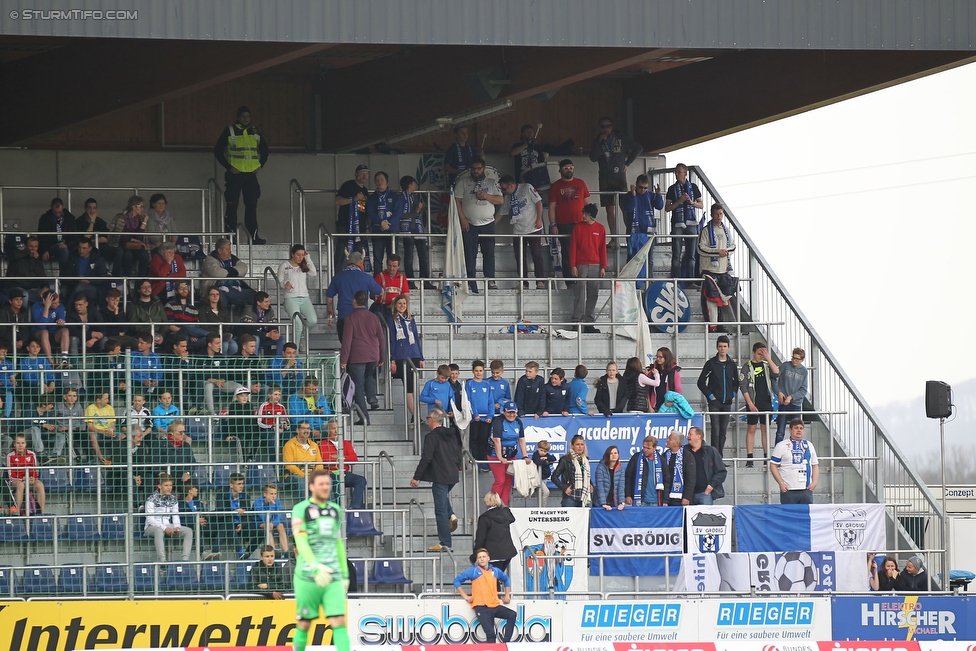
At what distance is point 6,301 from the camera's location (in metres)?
19.2

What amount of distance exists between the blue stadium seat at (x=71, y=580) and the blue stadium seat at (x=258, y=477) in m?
2.06

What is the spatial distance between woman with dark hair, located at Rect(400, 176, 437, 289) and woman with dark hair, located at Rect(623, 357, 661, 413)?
3.96 meters

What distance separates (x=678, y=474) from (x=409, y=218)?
21.6ft

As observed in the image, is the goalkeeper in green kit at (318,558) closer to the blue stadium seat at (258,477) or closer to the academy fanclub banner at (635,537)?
the blue stadium seat at (258,477)

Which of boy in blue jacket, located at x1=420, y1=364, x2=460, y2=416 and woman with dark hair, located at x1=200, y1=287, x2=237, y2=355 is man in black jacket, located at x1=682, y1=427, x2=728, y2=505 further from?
woman with dark hair, located at x1=200, y1=287, x2=237, y2=355

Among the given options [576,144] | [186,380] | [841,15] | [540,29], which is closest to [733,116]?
[576,144]

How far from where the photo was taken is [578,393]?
19.8m

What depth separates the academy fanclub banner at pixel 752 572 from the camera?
57.9ft

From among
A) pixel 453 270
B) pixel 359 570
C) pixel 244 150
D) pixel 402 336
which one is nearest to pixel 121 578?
pixel 359 570

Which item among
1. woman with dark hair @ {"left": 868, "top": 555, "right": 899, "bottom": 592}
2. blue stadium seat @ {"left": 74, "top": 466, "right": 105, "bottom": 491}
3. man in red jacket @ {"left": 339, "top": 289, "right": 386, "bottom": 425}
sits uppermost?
man in red jacket @ {"left": 339, "top": 289, "right": 386, "bottom": 425}

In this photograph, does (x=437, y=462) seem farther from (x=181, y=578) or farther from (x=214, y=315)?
(x=214, y=315)

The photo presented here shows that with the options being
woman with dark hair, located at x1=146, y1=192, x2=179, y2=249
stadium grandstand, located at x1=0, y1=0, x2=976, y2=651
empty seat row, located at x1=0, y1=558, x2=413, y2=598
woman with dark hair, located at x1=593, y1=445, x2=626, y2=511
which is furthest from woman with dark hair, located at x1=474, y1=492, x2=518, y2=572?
woman with dark hair, located at x1=146, y1=192, x2=179, y2=249

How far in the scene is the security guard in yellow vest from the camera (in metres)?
22.7

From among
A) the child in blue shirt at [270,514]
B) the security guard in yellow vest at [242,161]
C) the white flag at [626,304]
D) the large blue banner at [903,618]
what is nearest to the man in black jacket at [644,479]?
the large blue banner at [903,618]
